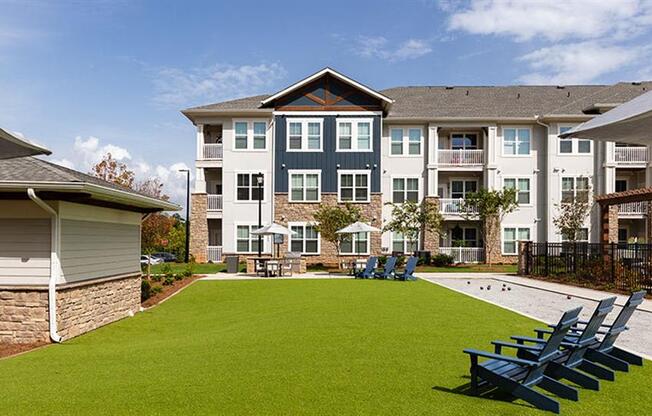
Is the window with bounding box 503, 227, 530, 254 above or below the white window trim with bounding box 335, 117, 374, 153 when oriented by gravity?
below

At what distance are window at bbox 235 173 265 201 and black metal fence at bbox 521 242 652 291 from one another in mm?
16167

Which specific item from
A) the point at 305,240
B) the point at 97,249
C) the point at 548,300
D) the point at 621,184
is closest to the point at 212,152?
the point at 305,240

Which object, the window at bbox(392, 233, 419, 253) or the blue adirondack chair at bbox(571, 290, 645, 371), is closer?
the blue adirondack chair at bbox(571, 290, 645, 371)

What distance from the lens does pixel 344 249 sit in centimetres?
3497

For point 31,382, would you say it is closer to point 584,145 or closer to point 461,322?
point 461,322

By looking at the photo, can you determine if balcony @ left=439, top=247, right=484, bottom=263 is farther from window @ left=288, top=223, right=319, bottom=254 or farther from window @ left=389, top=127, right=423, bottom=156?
window @ left=288, top=223, right=319, bottom=254

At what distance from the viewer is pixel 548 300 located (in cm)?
1664

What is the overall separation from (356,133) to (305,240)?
7.17m

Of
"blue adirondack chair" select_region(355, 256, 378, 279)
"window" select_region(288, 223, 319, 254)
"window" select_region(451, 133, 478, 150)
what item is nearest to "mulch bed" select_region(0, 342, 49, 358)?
"blue adirondack chair" select_region(355, 256, 378, 279)

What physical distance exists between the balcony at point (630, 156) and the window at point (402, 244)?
1343 cm

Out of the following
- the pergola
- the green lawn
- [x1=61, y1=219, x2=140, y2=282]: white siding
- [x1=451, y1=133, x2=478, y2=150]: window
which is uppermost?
[x1=451, y1=133, x2=478, y2=150]: window

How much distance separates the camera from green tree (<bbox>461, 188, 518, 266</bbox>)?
32969 mm

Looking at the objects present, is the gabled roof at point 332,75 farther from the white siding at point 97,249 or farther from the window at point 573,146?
the white siding at point 97,249

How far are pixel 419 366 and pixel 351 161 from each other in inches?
1083
